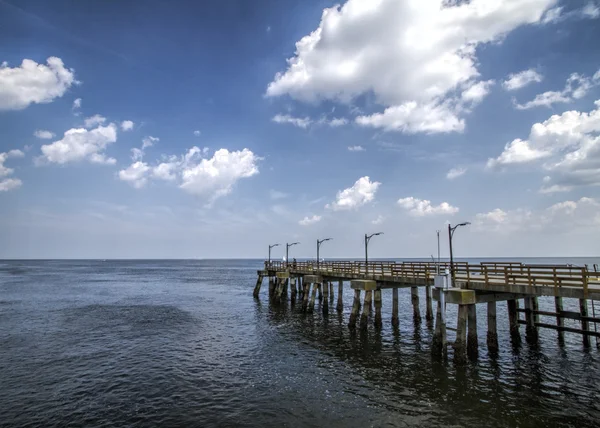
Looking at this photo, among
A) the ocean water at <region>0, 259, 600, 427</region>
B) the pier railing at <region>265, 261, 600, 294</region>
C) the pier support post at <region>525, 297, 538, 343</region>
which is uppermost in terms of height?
the pier railing at <region>265, 261, 600, 294</region>

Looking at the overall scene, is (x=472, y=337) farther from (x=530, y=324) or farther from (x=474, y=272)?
(x=474, y=272)

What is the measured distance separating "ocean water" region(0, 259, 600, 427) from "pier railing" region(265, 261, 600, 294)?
4416 mm

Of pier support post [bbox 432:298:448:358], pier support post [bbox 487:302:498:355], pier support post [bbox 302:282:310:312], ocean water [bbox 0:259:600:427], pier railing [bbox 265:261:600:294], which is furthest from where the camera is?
pier support post [bbox 302:282:310:312]

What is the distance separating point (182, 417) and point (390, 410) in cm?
801

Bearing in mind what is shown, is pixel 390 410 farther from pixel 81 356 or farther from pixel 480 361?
pixel 81 356

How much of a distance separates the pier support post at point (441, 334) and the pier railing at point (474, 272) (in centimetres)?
228

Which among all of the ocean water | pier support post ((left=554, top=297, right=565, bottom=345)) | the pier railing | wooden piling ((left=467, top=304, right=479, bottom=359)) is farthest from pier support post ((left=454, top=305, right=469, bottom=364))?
pier support post ((left=554, top=297, right=565, bottom=345))

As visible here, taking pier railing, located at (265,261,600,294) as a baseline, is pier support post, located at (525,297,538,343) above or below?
below

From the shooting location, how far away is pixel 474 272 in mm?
29781

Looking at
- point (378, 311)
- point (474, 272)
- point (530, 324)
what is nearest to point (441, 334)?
point (378, 311)

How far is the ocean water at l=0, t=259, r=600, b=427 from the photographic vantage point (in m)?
13.6

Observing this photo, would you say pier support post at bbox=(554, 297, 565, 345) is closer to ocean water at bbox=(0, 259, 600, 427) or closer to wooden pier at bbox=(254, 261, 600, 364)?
wooden pier at bbox=(254, 261, 600, 364)

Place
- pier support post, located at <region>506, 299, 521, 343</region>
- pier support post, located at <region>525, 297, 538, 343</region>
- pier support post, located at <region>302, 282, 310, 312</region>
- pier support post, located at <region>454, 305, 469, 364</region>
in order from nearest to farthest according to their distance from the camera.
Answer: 1. pier support post, located at <region>454, 305, 469, 364</region>
2. pier support post, located at <region>506, 299, 521, 343</region>
3. pier support post, located at <region>525, 297, 538, 343</region>
4. pier support post, located at <region>302, 282, 310, 312</region>

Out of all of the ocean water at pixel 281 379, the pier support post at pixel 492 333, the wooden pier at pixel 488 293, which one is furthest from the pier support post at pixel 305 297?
the pier support post at pixel 492 333
